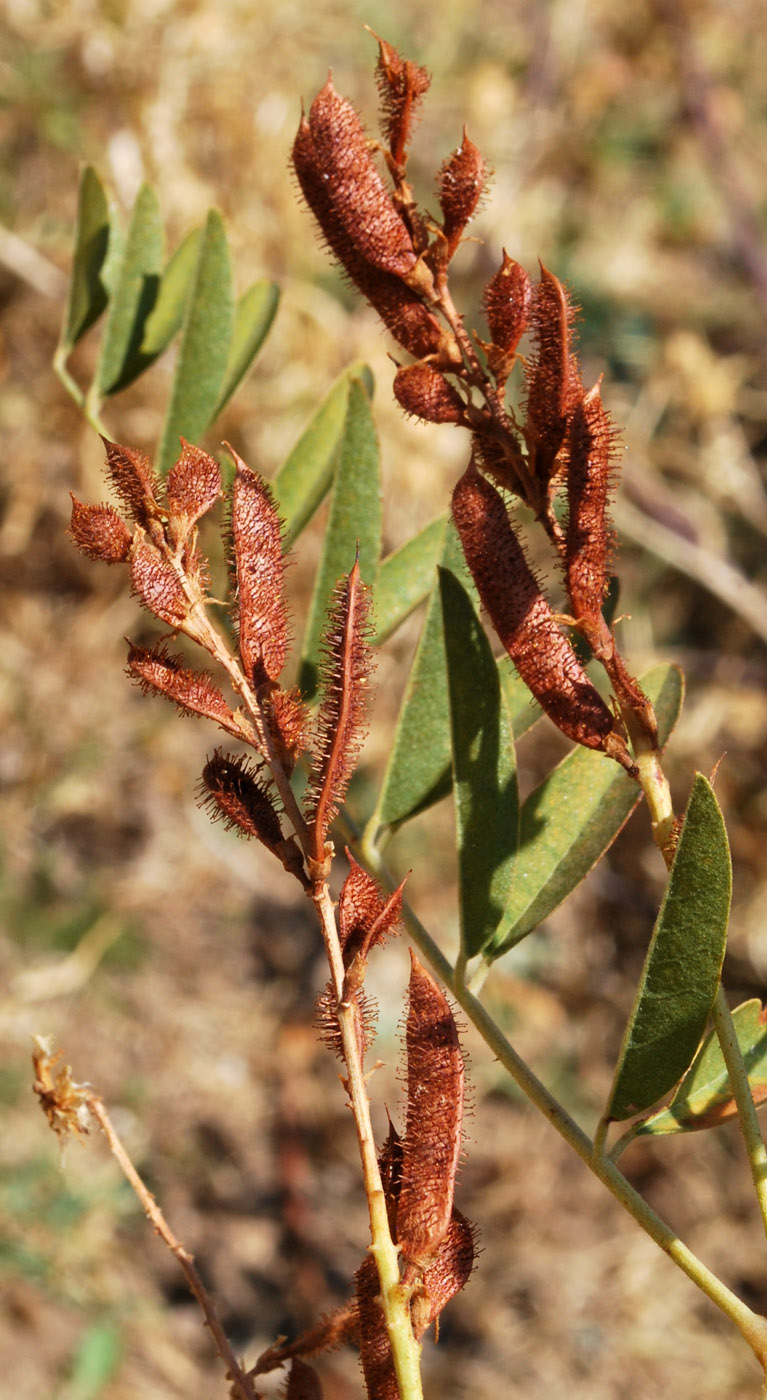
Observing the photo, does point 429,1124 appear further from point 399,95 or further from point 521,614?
point 399,95

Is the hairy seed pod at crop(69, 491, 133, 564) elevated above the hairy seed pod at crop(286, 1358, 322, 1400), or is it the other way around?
the hairy seed pod at crop(69, 491, 133, 564)

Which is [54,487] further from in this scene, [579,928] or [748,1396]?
[748,1396]

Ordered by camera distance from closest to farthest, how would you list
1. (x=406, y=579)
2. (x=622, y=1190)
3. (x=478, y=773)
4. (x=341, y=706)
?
1. (x=341, y=706)
2. (x=622, y=1190)
3. (x=478, y=773)
4. (x=406, y=579)

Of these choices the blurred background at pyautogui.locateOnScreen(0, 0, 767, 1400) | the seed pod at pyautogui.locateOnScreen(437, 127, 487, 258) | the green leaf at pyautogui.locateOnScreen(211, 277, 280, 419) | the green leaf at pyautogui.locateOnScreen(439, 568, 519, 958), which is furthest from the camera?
the blurred background at pyautogui.locateOnScreen(0, 0, 767, 1400)

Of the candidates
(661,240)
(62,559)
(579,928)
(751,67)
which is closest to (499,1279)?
(579,928)

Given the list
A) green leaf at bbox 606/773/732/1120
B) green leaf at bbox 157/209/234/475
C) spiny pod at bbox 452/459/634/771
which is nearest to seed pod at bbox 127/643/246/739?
spiny pod at bbox 452/459/634/771

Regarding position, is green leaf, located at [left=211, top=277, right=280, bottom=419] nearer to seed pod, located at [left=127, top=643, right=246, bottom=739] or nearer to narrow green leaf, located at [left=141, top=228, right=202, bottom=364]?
narrow green leaf, located at [left=141, top=228, right=202, bottom=364]

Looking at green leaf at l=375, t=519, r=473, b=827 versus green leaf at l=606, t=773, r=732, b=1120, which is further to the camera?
green leaf at l=375, t=519, r=473, b=827

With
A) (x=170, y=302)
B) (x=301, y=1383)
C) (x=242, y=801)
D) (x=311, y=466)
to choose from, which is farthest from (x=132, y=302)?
(x=301, y=1383)
